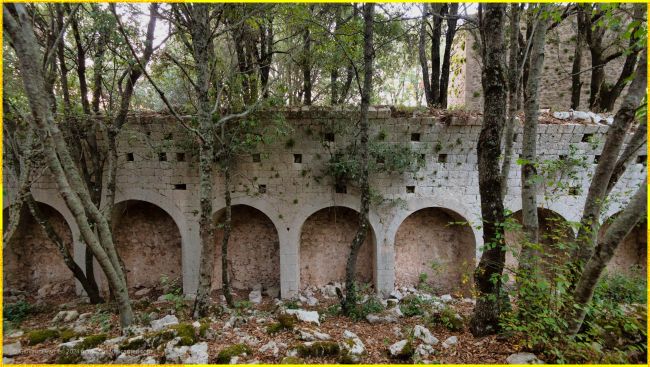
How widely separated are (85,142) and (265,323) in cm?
659

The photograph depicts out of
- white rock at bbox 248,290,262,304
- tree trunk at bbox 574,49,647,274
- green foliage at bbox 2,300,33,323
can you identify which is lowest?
white rock at bbox 248,290,262,304

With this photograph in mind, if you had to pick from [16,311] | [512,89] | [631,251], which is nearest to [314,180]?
[512,89]

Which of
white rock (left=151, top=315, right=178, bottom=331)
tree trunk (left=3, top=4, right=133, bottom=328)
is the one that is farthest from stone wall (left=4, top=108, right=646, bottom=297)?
tree trunk (left=3, top=4, right=133, bottom=328)

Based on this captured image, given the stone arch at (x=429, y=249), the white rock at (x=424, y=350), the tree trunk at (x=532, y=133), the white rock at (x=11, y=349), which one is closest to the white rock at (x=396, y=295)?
the stone arch at (x=429, y=249)

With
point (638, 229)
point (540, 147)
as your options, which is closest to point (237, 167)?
point (540, 147)

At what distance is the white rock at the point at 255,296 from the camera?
25.1ft

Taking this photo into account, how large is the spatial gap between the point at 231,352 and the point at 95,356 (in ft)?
5.60

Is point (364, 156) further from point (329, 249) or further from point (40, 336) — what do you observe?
point (40, 336)

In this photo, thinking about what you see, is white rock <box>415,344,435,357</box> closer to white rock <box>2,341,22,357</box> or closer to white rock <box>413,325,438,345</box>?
white rock <box>413,325,438,345</box>

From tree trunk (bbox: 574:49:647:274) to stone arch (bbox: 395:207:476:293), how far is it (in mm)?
4391

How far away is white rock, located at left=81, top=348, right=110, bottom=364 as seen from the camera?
3619mm

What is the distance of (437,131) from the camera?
25.0 feet

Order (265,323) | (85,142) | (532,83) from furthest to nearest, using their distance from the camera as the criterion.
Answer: (85,142), (265,323), (532,83)

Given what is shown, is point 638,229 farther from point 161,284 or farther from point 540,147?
point 161,284
